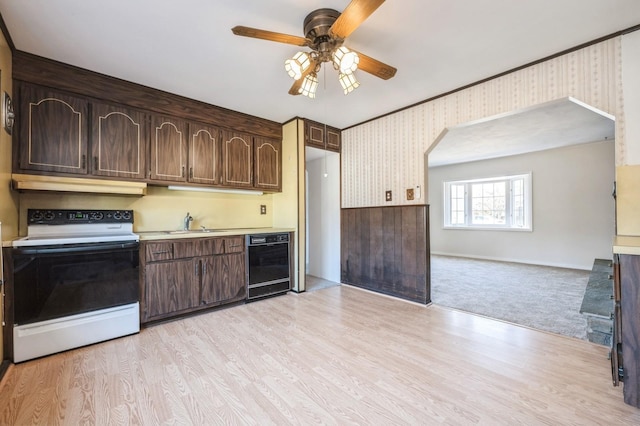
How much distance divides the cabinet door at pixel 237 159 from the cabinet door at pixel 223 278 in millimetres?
1000

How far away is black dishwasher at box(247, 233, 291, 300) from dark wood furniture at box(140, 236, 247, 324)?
11cm

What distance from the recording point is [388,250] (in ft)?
11.9

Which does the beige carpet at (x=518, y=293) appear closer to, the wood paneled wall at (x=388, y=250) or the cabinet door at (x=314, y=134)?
the wood paneled wall at (x=388, y=250)

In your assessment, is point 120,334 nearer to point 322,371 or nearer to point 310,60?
point 322,371

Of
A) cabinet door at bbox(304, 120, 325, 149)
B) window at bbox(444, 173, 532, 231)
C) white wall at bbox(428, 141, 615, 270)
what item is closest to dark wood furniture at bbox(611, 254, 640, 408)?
cabinet door at bbox(304, 120, 325, 149)

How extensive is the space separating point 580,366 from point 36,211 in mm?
4557

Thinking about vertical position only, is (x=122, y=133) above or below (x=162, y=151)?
above

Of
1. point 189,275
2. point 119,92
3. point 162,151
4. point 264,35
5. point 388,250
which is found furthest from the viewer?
point 388,250

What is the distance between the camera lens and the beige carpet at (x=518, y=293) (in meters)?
2.73

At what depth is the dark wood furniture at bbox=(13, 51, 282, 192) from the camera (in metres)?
2.29

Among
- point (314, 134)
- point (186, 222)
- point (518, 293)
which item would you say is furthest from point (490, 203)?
point (186, 222)

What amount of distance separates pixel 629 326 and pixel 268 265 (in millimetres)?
3150

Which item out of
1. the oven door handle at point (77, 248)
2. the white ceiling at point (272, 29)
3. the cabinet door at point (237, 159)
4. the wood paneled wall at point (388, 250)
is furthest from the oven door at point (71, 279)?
the wood paneled wall at point (388, 250)

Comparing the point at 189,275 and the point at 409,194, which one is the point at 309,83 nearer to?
the point at 409,194
